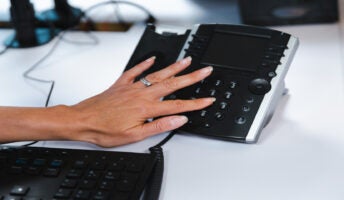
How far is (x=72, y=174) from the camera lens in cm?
75

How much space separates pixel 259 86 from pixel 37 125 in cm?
36

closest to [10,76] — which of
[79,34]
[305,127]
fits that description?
[79,34]

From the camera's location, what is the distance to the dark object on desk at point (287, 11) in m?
1.20

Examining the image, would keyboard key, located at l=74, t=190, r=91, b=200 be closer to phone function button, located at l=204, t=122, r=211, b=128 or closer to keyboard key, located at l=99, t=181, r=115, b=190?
keyboard key, located at l=99, t=181, r=115, b=190

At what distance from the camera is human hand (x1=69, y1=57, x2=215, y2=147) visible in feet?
2.80

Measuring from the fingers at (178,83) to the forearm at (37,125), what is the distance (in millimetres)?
142

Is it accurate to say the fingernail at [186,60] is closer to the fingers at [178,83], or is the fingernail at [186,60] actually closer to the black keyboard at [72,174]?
the fingers at [178,83]

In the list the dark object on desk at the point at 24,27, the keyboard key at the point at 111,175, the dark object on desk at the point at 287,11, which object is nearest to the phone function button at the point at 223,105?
the keyboard key at the point at 111,175

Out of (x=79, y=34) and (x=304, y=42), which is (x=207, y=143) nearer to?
(x=304, y=42)

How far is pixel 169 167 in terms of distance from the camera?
80 cm

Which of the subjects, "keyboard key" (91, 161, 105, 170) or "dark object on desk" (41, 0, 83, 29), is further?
"dark object on desk" (41, 0, 83, 29)

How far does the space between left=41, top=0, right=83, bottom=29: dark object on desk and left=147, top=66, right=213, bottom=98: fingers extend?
0.52 m

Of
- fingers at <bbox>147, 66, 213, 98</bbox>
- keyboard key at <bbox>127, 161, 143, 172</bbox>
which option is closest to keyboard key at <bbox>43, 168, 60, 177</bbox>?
keyboard key at <bbox>127, 161, 143, 172</bbox>

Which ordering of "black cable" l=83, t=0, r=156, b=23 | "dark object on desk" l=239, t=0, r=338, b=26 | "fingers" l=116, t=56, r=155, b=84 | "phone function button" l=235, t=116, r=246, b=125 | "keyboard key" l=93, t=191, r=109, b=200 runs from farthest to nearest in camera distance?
"black cable" l=83, t=0, r=156, b=23
"dark object on desk" l=239, t=0, r=338, b=26
"fingers" l=116, t=56, r=155, b=84
"phone function button" l=235, t=116, r=246, b=125
"keyboard key" l=93, t=191, r=109, b=200
